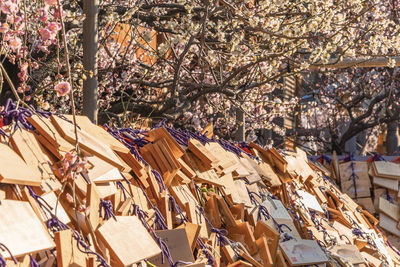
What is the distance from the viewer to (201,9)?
601cm

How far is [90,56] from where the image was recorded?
15.0ft

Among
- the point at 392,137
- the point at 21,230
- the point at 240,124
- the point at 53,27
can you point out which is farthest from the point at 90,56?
the point at 392,137

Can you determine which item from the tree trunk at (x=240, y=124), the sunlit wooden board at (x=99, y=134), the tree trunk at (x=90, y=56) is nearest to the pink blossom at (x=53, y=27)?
the sunlit wooden board at (x=99, y=134)

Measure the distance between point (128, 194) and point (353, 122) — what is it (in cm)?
1151

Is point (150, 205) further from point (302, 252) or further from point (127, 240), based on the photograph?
point (302, 252)

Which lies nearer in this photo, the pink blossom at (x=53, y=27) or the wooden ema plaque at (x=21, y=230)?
the wooden ema plaque at (x=21, y=230)

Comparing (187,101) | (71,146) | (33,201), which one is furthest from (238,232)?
(187,101)

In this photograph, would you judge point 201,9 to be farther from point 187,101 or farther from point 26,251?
point 26,251

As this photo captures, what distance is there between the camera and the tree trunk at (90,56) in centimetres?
443

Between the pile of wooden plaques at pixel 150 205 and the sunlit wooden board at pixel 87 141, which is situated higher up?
the sunlit wooden board at pixel 87 141

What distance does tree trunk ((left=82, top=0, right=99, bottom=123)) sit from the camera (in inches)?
174

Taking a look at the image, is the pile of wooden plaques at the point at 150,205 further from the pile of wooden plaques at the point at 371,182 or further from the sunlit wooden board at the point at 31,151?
the pile of wooden plaques at the point at 371,182

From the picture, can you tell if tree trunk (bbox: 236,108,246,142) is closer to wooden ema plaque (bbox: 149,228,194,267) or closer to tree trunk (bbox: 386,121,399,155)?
wooden ema plaque (bbox: 149,228,194,267)

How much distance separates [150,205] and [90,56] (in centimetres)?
197
